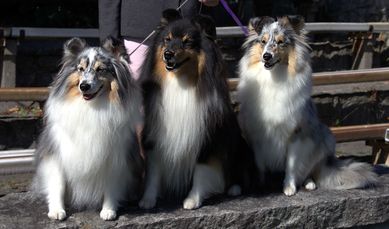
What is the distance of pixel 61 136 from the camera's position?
2988 mm

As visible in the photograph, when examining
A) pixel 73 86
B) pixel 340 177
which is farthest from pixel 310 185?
pixel 73 86

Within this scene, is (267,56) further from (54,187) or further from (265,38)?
(54,187)

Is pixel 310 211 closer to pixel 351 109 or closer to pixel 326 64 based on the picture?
pixel 351 109

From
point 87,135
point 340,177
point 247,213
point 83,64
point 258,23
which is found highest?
point 258,23

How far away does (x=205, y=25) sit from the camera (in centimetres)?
317

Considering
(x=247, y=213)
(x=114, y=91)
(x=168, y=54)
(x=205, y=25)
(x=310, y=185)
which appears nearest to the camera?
(x=114, y=91)

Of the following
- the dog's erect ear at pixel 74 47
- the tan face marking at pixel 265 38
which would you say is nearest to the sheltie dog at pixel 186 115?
the tan face marking at pixel 265 38

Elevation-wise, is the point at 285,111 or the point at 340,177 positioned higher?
the point at 285,111

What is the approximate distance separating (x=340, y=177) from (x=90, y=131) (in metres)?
1.78

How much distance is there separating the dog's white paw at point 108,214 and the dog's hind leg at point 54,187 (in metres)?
0.21

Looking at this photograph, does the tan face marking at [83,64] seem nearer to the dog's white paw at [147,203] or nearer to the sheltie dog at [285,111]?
the dog's white paw at [147,203]

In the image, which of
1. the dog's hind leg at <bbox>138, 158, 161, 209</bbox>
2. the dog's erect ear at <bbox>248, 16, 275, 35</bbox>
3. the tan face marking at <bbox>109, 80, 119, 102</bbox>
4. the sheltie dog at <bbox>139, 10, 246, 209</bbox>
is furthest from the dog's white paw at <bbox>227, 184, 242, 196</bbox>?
the tan face marking at <bbox>109, 80, 119, 102</bbox>

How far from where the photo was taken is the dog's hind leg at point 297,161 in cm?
356

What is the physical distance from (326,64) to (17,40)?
162 inches
